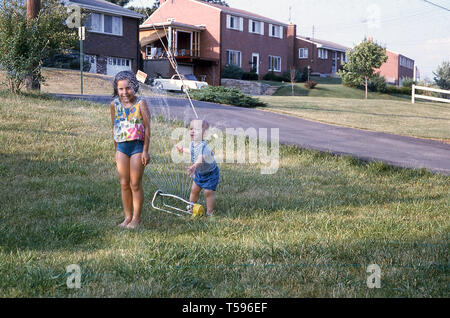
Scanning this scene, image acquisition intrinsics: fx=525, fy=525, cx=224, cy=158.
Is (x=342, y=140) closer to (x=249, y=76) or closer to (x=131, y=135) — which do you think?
(x=131, y=135)

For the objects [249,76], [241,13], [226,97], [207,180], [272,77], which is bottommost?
[207,180]

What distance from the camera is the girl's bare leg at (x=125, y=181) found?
5133mm

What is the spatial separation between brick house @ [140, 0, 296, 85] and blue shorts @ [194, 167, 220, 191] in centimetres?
3259

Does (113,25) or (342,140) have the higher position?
(113,25)

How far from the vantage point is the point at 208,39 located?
42406 mm

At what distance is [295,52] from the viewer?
55.2 meters

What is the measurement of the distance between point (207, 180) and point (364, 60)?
123 ft

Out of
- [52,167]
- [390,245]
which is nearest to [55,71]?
[52,167]

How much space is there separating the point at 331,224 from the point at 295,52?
5177 centimetres

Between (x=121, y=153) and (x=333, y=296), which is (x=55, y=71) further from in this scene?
(x=333, y=296)

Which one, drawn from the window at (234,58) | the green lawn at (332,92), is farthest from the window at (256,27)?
the green lawn at (332,92)

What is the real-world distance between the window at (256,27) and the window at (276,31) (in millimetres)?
1183

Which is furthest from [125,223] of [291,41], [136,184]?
[291,41]
